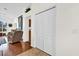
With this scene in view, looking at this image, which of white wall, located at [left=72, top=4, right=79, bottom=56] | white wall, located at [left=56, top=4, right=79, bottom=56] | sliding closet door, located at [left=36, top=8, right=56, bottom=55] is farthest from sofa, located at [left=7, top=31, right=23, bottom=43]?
white wall, located at [left=72, top=4, right=79, bottom=56]

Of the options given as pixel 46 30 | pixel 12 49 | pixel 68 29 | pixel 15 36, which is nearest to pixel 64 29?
pixel 68 29

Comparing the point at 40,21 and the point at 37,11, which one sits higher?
the point at 37,11

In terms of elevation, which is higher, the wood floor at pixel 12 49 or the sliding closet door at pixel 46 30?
the sliding closet door at pixel 46 30

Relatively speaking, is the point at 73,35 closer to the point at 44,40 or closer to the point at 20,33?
the point at 44,40

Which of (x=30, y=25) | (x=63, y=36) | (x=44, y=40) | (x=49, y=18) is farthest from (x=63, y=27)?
(x=30, y=25)

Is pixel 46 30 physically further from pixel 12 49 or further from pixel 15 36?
pixel 15 36

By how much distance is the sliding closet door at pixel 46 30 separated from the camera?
289 cm

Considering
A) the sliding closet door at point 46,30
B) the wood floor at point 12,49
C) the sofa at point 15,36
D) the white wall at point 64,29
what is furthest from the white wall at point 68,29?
the sofa at point 15,36

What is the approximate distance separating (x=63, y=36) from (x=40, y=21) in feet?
5.13

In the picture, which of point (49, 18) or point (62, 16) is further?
point (49, 18)

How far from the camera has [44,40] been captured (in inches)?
135

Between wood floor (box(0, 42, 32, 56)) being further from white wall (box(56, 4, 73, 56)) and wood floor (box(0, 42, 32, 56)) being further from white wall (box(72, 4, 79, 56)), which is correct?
white wall (box(72, 4, 79, 56))

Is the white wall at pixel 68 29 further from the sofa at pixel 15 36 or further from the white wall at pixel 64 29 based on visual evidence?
the sofa at pixel 15 36

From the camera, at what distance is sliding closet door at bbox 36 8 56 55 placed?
9.49 ft
